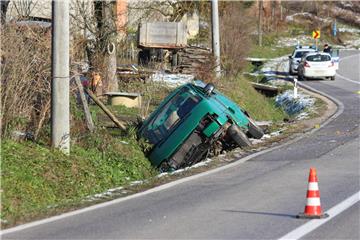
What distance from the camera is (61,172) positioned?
1289cm

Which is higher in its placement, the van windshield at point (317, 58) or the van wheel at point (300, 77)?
the van windshield at point (317, 58)

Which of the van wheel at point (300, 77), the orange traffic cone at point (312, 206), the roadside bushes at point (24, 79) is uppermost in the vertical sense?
the roadside bushes at point (24, 79)

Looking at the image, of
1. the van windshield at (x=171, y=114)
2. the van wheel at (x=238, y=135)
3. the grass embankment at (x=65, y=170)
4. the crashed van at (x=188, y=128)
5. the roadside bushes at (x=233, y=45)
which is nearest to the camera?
the grass embankment at (x=65, y=170)

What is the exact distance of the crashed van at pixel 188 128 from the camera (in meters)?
15.7

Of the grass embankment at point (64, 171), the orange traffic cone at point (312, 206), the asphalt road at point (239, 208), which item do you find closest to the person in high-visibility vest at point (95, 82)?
the grass embankment at point (64, 171)

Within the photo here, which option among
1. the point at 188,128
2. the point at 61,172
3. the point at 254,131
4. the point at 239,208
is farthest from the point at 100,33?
the point at 239,208

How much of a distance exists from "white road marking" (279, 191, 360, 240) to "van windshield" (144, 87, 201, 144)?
5071 millimetres

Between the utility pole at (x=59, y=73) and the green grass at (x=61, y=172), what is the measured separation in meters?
0.38

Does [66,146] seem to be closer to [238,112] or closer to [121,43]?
[238,112]

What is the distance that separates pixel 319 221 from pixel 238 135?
6785mm

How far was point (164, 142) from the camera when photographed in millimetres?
15922

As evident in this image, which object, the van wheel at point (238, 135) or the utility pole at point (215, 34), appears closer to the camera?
the van wheel at point (238, 135)

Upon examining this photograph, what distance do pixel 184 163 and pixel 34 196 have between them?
462 centimetres

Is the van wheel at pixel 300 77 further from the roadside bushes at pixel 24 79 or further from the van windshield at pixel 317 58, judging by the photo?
the roadside bushes at pixel 24 79
